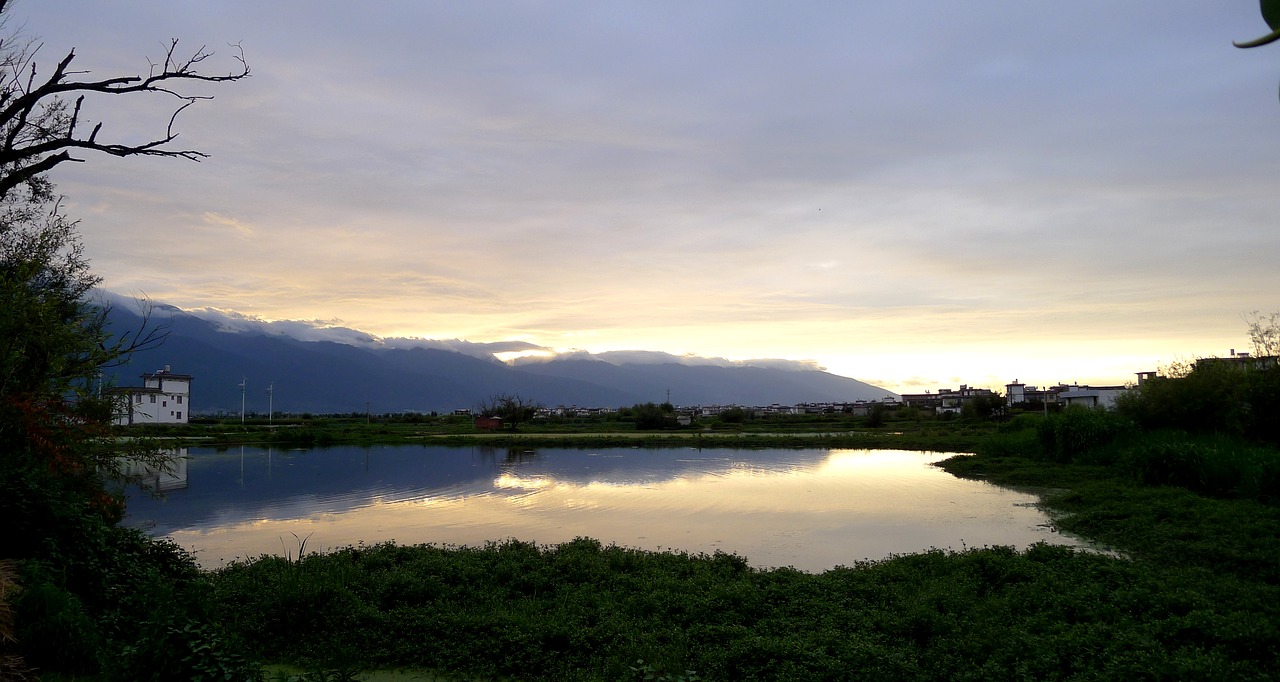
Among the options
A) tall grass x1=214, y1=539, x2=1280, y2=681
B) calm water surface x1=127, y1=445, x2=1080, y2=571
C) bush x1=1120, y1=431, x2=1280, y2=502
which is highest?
bush x1=1120, y1=431, x2=1280, y2=502

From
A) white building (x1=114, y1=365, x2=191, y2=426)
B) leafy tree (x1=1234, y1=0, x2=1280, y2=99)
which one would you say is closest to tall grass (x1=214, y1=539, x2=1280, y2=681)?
leafy tree (x1=1234, y1=0, x2=1280, y2=99)

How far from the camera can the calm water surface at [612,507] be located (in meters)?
15.5

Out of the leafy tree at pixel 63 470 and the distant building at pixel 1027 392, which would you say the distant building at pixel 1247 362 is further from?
the distant building at pixel 1027 392

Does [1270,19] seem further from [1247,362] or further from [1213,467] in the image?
[1247,362]

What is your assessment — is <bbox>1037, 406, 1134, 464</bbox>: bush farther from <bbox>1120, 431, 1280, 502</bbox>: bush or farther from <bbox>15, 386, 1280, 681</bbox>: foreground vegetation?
<bbox>15, 386, 1280, 681</bbox>: foreground vegetation

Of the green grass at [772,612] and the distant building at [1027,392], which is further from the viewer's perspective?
the distant building at [1027,392]

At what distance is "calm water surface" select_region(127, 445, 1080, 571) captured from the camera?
1549cm

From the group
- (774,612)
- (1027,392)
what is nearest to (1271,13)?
(774,612)

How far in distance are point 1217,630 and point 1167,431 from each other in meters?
21.6

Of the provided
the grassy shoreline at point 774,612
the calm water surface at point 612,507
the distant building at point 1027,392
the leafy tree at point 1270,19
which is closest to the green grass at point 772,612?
the grassy shoreline at point 774,612

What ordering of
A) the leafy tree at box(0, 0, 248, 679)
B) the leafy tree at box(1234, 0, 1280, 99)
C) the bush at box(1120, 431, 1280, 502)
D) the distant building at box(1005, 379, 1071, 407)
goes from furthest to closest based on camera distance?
the distant building at box(1005, 379, 1071, 407) → the bush at box(1120, 431, 1280, 502) → the leafy tree at box(0, 0, 248, 679) → the leafy tree at box(1234, 0, 1280, 99)

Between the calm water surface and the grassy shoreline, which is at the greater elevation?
the grassy shoreline

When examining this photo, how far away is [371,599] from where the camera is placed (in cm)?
982

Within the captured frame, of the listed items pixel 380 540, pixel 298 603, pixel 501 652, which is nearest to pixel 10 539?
pixel 298 603
